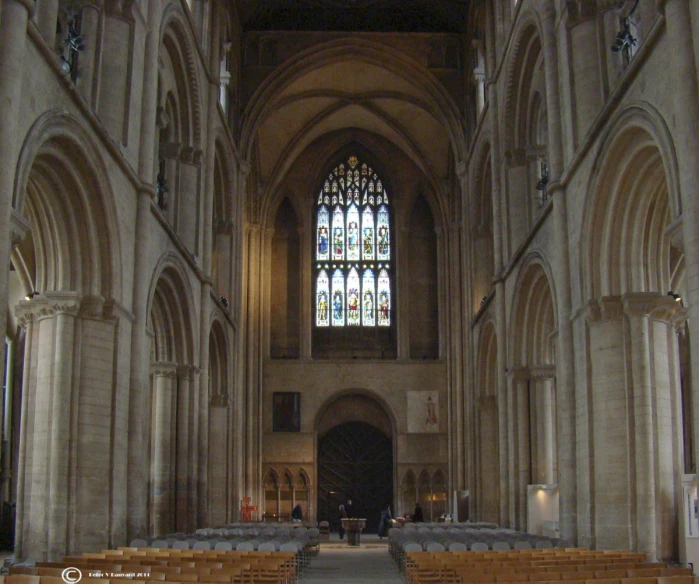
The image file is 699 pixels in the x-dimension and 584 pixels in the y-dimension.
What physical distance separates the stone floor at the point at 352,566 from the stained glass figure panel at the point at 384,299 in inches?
541

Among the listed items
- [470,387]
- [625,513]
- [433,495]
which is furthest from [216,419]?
[625,513]

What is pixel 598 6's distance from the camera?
60.9 ft

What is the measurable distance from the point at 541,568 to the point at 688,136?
19.0 ft

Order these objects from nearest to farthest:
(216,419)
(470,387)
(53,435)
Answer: (53,435)
(216,419)
(470,387)

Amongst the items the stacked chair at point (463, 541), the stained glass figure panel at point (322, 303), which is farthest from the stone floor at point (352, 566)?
the stained glass figure panel at point (322, 303)

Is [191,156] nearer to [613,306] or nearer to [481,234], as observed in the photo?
[481,234]

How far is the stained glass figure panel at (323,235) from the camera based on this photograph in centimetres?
4200

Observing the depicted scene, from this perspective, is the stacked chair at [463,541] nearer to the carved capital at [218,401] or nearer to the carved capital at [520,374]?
the carved capital at [520,374]

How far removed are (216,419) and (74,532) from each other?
49.1ft

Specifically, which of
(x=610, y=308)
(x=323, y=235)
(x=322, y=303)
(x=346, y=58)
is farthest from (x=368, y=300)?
(x=610, y=308)

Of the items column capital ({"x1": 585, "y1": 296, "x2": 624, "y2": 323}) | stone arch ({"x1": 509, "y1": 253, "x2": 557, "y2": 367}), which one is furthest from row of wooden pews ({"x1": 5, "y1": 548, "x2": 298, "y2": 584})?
stone arch ({"x1": 509, "y1": 253, "x2": 557, "y2": 367})

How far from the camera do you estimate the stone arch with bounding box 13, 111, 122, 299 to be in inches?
623

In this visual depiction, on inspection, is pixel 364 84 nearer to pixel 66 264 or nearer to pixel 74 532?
pixel 66 264

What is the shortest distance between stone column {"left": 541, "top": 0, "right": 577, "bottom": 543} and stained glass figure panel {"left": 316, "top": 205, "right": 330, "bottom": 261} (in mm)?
22625
